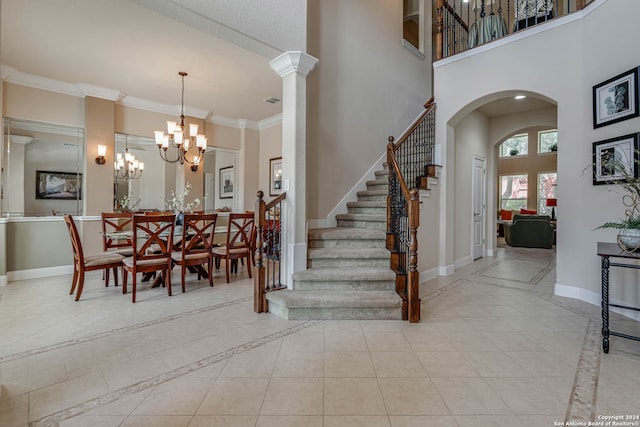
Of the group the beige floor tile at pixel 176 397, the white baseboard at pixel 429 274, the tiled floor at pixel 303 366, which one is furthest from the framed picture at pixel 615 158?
the beige floor tile at pixel 176 397

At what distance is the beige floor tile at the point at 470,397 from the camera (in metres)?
1.68

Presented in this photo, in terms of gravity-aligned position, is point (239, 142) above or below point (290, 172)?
above

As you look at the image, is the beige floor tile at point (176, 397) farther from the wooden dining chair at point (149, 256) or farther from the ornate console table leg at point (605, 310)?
the ornate console table leg at point (605, 310)

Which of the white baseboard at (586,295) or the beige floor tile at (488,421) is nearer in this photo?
the beige floor tile at (488,421)

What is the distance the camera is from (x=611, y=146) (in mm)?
3203

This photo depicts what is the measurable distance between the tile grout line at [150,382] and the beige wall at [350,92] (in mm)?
1994

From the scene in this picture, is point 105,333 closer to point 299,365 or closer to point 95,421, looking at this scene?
point 95,421

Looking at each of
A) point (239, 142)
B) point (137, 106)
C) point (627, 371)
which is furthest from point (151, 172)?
point (627, 371)

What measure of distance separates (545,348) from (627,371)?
0.46 meters

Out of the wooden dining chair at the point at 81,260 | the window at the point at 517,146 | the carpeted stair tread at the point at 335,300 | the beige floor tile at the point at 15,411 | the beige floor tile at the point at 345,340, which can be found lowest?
the beige floor tile at the point at 15,411

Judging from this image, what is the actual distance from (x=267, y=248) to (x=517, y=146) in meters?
11.6

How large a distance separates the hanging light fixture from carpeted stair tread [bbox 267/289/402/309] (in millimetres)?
4333

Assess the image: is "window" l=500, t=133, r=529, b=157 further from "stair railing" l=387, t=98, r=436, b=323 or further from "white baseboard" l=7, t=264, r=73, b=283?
"white baseboard" l=7, t=264, r=73, b=283

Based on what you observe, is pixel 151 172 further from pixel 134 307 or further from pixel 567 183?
pixel 567 183
